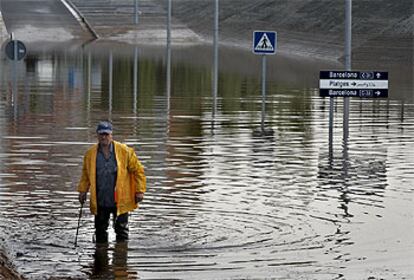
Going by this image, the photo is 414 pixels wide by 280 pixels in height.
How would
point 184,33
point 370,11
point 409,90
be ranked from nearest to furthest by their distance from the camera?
point 409,90 → point 370,11 → point 184,33

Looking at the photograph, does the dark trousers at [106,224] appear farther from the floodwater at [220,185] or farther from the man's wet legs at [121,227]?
the floodwater at [220,185]

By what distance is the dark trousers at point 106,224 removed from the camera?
1433 cm

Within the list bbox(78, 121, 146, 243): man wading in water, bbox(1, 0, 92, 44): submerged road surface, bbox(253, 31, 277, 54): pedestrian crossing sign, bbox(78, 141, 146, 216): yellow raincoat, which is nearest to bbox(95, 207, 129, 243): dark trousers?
bbox(78, 121, 146, 243): man wading in water

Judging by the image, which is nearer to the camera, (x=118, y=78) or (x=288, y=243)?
(x=288, y=243)

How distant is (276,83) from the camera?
46.7m

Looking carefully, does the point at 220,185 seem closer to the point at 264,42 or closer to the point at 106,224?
the point at 106,224

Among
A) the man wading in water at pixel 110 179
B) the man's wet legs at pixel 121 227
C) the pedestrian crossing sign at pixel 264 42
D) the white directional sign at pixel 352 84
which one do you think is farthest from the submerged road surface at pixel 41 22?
the man wading in water at pixel 110 179

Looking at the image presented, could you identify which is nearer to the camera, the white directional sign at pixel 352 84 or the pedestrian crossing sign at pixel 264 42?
the white directional sign at pixel 352 84

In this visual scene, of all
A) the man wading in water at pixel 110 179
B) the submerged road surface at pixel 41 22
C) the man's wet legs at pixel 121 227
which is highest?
the submerged road surface at pixel 41 22

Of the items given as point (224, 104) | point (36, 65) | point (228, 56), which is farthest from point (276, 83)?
point (228, 56)

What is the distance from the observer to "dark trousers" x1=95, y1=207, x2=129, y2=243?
14328mm

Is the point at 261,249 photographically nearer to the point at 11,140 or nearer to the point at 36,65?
the point at 11,140

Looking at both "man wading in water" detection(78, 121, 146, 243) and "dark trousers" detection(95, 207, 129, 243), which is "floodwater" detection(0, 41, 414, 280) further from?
"man wading in water" detection(78, 121, 146, 243)

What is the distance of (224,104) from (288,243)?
21.5 meters
